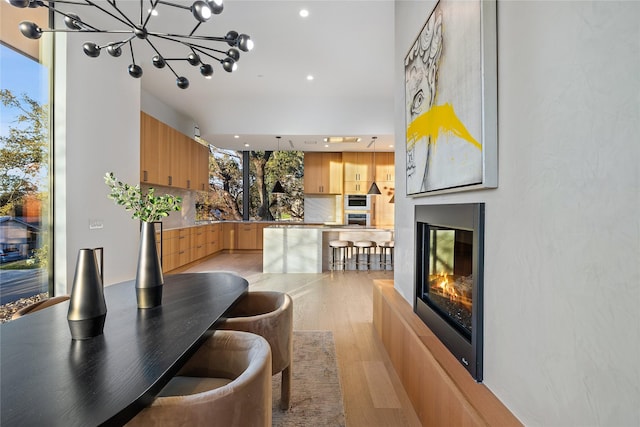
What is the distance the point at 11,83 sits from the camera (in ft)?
8.42

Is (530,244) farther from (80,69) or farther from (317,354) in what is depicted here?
(80,69)

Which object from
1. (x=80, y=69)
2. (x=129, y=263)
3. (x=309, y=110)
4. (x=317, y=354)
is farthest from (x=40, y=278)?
(x=309, y=110)

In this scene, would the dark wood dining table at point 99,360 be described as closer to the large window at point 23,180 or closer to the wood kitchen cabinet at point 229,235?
the large window at point 23,180

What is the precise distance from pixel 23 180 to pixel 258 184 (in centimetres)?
619

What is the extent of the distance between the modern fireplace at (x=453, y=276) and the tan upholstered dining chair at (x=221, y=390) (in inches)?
36.4

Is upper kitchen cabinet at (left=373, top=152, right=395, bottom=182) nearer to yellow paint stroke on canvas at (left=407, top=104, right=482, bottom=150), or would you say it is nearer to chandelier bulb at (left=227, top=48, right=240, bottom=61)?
yellow paint stroke on canvas at (left=407, top=104, right=482, bottom=150)

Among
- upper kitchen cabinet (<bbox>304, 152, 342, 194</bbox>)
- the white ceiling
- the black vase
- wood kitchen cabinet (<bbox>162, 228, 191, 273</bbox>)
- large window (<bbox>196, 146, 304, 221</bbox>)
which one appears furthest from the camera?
large window (<bbox>196, 146, 304, 221</bbox>)

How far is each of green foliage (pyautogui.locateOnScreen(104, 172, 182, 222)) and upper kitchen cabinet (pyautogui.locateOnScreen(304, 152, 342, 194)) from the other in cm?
663

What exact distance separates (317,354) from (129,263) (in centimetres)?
281

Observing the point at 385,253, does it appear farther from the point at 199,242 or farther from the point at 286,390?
the point at 286,390

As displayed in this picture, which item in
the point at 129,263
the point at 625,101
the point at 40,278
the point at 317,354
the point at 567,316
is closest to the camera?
the point at 625,101

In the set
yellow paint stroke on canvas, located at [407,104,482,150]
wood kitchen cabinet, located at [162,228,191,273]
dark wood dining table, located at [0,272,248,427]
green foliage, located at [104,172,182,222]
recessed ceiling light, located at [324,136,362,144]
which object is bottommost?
wood kitchen cabinet, located at [162,228,191,273]

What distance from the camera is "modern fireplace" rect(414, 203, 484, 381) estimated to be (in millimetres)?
1345

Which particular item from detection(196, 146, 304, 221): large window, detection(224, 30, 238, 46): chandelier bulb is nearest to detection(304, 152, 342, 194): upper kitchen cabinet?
detection(196, 146, 304, 221): large window
